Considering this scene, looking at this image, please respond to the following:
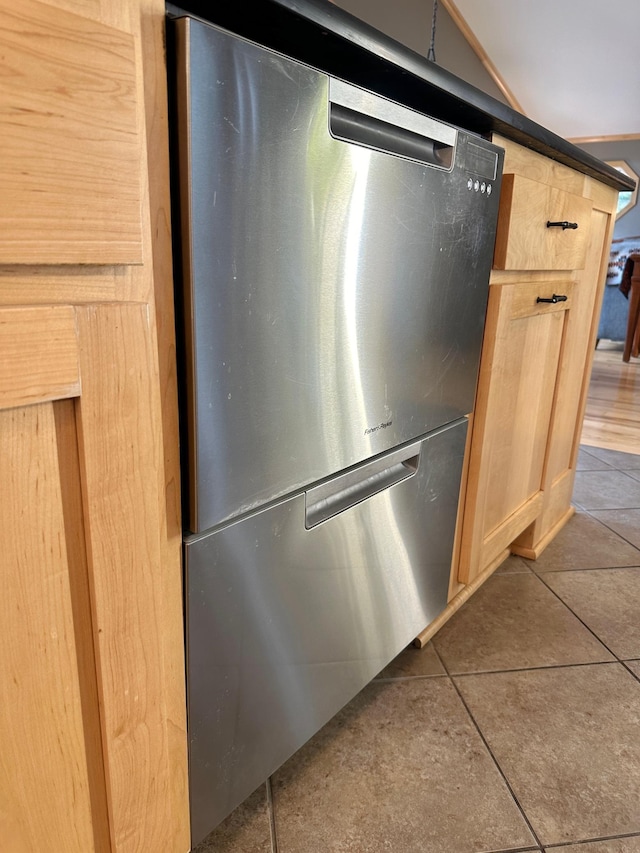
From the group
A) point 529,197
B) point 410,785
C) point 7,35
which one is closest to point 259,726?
point 410,785

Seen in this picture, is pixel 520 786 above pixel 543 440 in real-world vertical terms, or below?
below

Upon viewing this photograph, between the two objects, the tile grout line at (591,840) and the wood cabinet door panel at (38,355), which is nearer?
the wood cabinet door panel at (38,355)

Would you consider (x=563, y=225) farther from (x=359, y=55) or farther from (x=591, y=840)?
(x=591, y=840)

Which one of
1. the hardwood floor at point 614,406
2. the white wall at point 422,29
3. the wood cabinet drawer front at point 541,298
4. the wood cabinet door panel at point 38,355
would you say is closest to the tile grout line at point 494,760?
the wood cabinet drawer front at point 541,298

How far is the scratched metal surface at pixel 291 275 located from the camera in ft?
1.70

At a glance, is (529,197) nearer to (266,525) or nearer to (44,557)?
(266,525)

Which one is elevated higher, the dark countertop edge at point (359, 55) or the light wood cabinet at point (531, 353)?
the dark countertop edge at point (359, 55)

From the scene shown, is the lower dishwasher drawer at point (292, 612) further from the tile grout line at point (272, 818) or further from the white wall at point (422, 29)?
the white wall at point (422, 29)

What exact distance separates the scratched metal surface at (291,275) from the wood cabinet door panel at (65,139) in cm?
8

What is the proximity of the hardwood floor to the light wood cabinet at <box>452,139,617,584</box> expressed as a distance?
104cm

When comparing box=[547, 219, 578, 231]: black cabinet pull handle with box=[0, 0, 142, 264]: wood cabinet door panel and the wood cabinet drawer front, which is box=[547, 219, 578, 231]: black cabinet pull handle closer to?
the wood cabinet drawer front

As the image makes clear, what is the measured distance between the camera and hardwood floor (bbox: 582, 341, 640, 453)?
101 inches

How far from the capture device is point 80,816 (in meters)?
0.54

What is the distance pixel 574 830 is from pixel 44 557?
0.84 m
